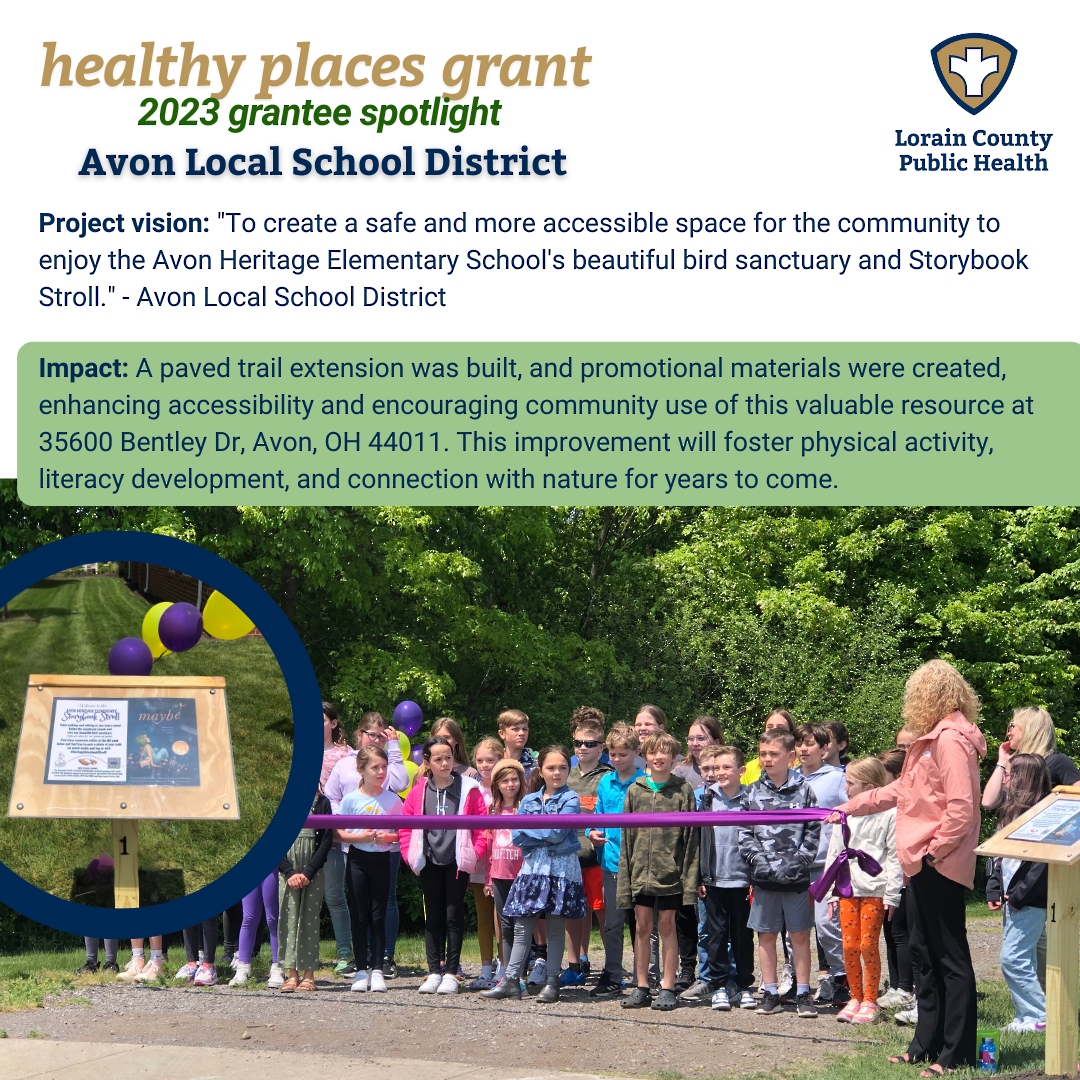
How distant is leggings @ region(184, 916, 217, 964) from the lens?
9.27 meters

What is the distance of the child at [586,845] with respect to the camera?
9.31 meters

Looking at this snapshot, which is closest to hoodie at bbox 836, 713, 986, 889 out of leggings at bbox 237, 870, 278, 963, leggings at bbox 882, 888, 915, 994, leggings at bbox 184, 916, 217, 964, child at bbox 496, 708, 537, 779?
leggings at bbox 882, 888, 915, 994

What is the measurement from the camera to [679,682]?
2131 cm

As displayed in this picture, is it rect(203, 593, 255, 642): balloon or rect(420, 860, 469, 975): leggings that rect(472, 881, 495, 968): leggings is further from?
rect(203, 593, 255, 642): balloon

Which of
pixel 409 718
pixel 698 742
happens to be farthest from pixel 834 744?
pixel 409 718

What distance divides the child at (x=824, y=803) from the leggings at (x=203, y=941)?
402cm

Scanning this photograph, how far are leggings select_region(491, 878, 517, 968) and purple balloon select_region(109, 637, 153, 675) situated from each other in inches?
157

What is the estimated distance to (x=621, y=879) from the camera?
28.7 feet

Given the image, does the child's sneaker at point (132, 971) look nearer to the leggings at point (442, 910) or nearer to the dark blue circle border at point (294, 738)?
the leggings at point (442, 910)

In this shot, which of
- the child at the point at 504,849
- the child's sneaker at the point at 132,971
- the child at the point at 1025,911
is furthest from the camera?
the child's sneaker at the point at 132,971

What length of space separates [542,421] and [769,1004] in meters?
3.88
